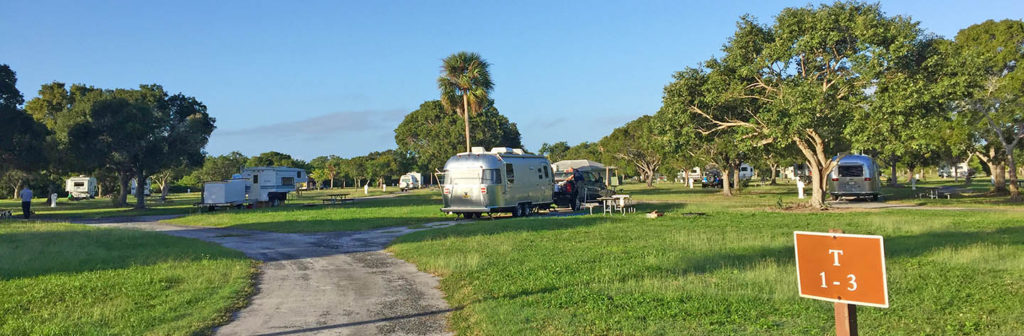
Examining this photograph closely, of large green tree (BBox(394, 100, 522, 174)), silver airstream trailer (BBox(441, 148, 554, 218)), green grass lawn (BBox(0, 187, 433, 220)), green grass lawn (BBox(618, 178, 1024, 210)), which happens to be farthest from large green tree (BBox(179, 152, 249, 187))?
silver airstream trailer (BBox(441, 148, 554, 218))

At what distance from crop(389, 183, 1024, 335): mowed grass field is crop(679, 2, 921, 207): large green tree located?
22.7 feet

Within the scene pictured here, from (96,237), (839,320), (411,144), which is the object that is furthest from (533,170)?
(411,144)

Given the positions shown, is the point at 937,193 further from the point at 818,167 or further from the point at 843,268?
the point at 843,268

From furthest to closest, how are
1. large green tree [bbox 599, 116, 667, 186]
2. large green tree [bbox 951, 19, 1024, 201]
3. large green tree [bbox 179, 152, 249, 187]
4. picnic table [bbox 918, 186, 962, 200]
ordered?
large green tree [bbox 179, 152, 249, 187]
large green tree [bbox 599, 116, 667, 186]
picnic table [bbox 918, 186, 962, 200]
large green tree [bbox 951, 19, 1024, 201]

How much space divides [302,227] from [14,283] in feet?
39.0

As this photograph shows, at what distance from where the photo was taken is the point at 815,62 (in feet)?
79.2

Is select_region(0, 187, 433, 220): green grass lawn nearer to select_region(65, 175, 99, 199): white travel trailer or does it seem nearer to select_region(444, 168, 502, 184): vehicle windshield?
select_region(65, 175, 99, 199): white travel trailer

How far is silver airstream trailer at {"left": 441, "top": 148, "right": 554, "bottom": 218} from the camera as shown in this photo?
80.8ft

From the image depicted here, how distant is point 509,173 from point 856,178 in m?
19.5

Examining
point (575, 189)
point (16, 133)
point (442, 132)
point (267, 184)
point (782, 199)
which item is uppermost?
point (442, 132)

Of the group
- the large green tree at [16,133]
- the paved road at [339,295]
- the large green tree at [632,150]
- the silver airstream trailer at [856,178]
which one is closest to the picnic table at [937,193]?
the silver airstream trailer at [856,178]

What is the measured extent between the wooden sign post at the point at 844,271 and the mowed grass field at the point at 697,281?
7.33 ft

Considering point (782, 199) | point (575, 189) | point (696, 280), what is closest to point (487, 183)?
Result: point (575, 189)

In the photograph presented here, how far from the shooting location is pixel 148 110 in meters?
42.0
